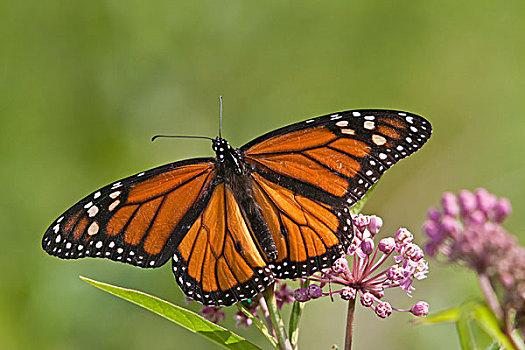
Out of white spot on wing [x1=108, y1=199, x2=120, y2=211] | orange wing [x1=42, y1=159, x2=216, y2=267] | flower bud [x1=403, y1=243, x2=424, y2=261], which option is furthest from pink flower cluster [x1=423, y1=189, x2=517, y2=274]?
white spot on wing [x1=108, y1=199, x2=120, y2=211]

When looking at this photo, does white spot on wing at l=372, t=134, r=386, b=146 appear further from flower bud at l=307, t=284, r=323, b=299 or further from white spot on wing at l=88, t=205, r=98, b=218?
white spot on wing at l=88, t=205, r=98, b=218

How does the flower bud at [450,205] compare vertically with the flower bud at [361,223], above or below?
above

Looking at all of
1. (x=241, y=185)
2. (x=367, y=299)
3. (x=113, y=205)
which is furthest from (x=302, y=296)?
(x=113, y=205)

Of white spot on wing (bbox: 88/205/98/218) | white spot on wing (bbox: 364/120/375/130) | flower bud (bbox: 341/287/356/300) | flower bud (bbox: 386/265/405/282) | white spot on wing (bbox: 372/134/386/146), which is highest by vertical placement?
white spot on wing (bbox: 364/120/375/130)

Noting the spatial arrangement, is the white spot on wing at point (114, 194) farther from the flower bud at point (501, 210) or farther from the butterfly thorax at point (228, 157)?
the flower bud at point (501, 210)

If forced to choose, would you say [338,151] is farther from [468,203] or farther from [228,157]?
[468,203]

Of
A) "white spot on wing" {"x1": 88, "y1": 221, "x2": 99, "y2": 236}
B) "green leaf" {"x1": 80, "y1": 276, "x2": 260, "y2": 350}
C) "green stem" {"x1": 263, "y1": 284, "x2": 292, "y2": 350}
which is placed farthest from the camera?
"white spot on wing" {"x1": 88, "y1": 221, "x2": 99, "y2": 236}

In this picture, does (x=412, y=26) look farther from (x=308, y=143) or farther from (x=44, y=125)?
(x=308, y=143)

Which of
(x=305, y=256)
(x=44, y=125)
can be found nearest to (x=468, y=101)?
(x=44, y=125)

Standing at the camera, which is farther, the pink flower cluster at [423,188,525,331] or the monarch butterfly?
the monarch butterfly

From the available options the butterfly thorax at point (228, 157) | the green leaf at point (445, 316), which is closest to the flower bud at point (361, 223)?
the butterfly thorax at point (228, 157)
